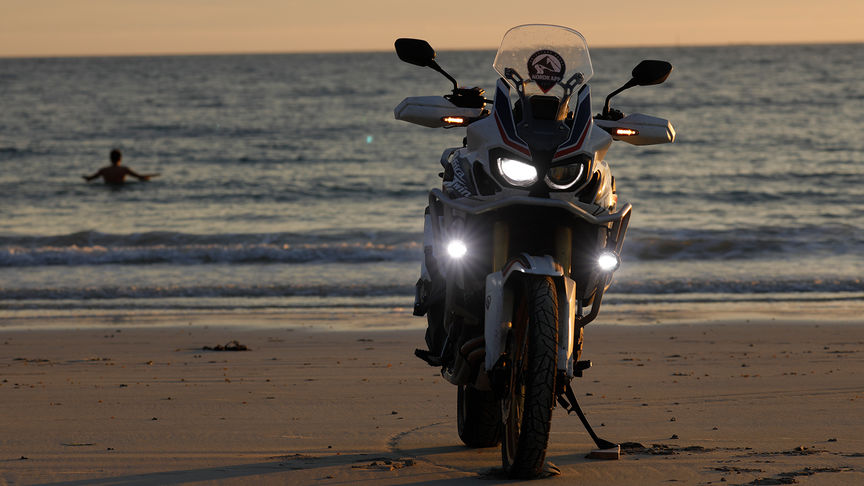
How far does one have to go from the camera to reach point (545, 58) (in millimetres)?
4699

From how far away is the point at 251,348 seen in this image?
28.8 ft

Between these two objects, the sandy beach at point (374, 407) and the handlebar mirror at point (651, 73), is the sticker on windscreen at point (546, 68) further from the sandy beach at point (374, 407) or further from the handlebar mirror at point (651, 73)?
the sandy beach at point (374, 407)

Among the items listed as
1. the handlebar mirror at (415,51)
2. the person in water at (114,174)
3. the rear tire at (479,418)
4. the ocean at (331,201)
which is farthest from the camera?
the person in water at (114,174)

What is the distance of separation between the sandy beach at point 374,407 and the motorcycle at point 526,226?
506 mm

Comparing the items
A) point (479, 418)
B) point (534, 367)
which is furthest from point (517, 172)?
point (479, 418)

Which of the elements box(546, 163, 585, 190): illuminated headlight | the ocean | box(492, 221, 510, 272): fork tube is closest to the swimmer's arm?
the ocean

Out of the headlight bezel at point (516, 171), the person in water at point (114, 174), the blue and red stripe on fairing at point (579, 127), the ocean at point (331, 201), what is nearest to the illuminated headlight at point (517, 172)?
the headlight bezel at point (516, 171)

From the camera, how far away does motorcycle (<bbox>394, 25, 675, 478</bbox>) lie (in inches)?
162

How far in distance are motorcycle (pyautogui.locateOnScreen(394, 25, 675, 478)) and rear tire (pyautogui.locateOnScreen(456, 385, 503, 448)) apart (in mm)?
429

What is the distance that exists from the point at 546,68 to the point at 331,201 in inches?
810

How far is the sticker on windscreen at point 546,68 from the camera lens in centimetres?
462

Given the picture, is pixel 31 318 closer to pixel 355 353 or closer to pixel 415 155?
pixel 355 353

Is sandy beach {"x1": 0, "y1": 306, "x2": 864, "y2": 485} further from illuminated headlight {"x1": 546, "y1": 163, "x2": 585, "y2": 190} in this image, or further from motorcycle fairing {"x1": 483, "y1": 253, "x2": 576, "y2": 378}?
illuminated headlight {"x1": 546, "y1": 163, "x2": 585, "y2": 190}

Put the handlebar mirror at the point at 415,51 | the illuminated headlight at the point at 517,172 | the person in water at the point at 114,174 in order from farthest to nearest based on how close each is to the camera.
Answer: the person in water at the point at 114,174
the handlebar mirror at the point at 415,51
the illuminated headlight at the point at 517,172
